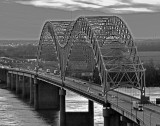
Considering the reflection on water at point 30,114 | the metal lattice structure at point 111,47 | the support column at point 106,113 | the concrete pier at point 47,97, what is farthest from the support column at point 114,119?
the concrete pier at point 47,97

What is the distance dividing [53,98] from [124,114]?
188 feet

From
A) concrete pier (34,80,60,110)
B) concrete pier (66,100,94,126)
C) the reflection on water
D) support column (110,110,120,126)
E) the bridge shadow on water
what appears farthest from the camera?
concrete pier (34,80,60,110)

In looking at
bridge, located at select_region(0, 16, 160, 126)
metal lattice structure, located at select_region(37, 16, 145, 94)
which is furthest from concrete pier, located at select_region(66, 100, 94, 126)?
metal lattice structure, located at select_region(37, 16, 145, 94)

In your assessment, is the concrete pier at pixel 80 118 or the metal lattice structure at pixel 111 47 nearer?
the metal lattice structure at pixel 111 47

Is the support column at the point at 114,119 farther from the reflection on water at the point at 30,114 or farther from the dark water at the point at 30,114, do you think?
the dark water at the point at 30,114

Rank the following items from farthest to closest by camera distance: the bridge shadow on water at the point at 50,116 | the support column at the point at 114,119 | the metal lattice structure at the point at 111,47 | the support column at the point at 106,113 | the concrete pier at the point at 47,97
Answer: the concrete pier at the point at 47,97, the bridge shadow on water at the point at 50,116, the metal lattice structure at the point at 111,47, the support column at the point at 114,119, the support column at the point at 106,113

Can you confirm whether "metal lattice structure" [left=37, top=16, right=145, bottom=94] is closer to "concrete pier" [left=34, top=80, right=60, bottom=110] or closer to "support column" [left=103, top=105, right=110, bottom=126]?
"support column" [left=103, top=105, right=110, bottom=126]

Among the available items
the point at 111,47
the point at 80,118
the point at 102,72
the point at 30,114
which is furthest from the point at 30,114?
the point at 102,72

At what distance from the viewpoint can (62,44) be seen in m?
99.9

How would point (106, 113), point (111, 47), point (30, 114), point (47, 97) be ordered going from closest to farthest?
point (106, 113) → point (111, 47) → point (30, 114) → point (47, 97)

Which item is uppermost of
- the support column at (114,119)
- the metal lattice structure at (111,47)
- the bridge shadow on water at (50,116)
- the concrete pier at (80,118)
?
the metal lattice structure at (111,47)

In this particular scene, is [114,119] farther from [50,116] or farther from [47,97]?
[47,97]

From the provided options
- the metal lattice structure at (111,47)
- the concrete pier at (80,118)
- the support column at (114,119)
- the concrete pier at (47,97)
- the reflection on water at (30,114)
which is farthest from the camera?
the concrete pier at (47,97)

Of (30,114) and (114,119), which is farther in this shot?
(30,114)
